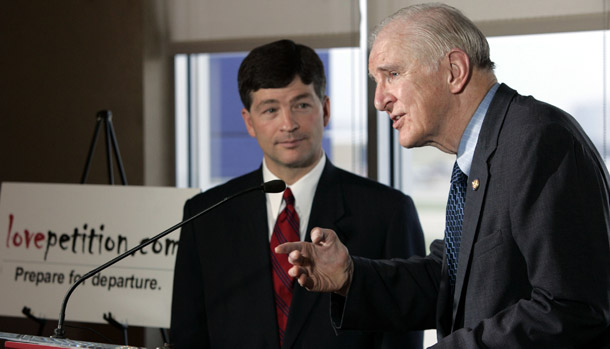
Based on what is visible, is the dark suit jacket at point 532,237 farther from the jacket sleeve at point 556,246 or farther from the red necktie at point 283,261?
the red necktie at point 283,261

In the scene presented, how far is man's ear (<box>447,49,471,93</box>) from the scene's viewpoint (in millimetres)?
1463

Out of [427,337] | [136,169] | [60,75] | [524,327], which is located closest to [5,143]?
[60,75]

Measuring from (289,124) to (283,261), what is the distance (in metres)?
0.42

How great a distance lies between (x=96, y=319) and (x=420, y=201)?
5.62 feet

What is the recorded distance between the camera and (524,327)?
123cm

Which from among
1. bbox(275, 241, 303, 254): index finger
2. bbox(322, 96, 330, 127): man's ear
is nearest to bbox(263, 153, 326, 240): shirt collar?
bbox(322, 96, 330, 127): man's ear

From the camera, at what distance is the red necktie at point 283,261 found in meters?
2.04

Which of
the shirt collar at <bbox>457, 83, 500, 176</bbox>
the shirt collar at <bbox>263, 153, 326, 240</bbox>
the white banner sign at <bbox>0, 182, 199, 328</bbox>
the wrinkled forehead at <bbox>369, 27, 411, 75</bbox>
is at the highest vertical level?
the wrinkled forehead at <bbox>369, 27, 411, 75</bbox>

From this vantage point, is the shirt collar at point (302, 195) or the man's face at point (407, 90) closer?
the man's face at point (407, 90)

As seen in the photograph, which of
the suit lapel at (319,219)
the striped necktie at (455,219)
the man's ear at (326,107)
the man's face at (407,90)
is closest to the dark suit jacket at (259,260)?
the suit lapel at (319,219)

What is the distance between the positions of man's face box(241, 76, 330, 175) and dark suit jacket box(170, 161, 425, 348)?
Answer: 0.10m

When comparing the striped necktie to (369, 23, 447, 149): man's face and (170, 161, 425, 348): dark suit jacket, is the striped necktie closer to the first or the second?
(369, 23, 447, 149): man's face

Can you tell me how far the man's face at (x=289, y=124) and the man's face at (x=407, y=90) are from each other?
0.55 m

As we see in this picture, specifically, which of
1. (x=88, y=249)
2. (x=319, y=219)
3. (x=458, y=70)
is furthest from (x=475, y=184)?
(x=88, y=249)
